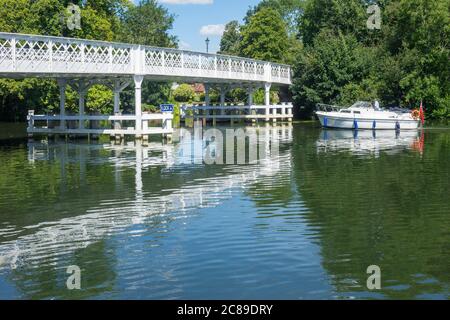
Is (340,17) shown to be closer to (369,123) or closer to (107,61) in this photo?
(369,123)

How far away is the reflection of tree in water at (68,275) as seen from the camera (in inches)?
416

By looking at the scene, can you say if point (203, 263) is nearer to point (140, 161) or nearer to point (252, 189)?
point (252, 189)

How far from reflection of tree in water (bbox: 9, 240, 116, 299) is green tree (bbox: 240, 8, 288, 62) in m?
77.1

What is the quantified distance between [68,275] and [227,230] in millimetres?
4281

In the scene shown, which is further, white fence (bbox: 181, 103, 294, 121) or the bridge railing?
white fence (bbox: 181, 103, 294, 121)

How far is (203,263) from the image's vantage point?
12047 mm

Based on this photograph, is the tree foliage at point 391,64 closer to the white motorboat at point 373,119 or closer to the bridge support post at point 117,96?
the white motorboat at point 373,119

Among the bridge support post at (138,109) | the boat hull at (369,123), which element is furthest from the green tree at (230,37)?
the bridge support post at (138,109)

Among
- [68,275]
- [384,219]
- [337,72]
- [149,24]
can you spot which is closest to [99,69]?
[384,219]

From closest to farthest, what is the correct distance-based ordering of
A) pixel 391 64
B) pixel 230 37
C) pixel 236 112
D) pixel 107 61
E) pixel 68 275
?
pixel 68 275
pixel 107 61
pixel 391 64
pixel 236 112
pixel 230 37

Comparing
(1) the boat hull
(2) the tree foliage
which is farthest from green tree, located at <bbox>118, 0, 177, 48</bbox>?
(1) the boat hull

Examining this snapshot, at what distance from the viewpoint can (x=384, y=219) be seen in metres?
15.8

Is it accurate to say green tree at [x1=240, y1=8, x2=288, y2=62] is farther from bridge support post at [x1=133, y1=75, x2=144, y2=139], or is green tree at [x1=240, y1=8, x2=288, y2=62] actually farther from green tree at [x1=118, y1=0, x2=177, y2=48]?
bridge support post at [x1=133, y1=75, x2=144, y2=139]

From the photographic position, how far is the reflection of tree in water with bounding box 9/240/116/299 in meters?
10.6
